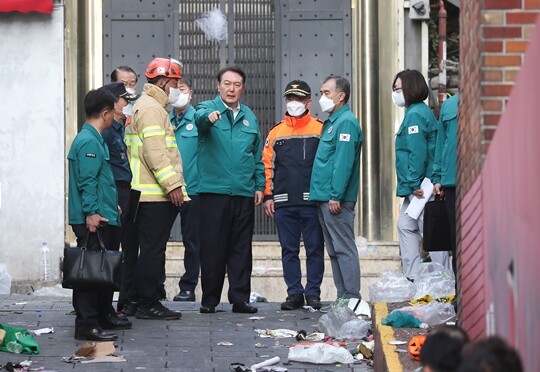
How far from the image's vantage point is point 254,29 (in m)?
17.5

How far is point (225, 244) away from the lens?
496 inches

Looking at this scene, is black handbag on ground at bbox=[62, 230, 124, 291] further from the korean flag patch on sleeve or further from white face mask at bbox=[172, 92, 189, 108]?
white face mask at bbox=[172, 92, 189, 108]

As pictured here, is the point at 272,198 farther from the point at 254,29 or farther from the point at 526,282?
the point at 526,282

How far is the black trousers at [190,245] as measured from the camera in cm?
1415

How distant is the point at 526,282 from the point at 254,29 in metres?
12.3

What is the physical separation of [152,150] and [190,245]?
2649 mm

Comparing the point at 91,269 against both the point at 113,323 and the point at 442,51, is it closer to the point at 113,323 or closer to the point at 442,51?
the point at 113,323

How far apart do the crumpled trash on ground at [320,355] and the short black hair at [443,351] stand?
487cm

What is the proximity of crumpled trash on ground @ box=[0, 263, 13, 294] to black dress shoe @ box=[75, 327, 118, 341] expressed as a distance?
16.6 feet

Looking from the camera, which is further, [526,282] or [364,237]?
[364,237]

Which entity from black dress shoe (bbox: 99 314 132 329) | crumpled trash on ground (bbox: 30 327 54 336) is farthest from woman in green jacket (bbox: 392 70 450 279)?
crumpled trash on ground (bbox: 30 327 54 336)

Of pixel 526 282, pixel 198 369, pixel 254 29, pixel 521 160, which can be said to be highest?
pixel 254 29

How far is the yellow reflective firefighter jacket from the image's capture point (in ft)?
38.3

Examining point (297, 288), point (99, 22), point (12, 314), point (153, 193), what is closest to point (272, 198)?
point (297, 288)
